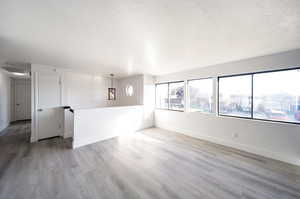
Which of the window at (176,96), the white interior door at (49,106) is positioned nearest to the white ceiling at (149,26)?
the white interior door at (49,106)

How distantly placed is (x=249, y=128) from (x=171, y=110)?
263 cm

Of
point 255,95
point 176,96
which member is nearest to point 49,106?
point 176,96

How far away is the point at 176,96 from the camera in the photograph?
5.14 meters

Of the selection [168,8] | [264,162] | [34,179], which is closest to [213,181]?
[264,162]

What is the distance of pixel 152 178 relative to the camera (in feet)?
7.13

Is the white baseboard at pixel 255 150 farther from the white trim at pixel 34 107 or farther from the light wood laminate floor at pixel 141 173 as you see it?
the white trim at pixel 34 107

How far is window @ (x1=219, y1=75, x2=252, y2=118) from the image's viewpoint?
3.39m

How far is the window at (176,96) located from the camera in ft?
16.2

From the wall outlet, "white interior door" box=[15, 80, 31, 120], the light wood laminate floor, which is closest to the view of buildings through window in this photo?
the wall outlet

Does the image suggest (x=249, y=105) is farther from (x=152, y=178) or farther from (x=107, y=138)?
(x=107, y=138)

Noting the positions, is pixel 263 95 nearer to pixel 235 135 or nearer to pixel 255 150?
pixel 235 135

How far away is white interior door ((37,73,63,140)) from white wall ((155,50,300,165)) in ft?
14.6

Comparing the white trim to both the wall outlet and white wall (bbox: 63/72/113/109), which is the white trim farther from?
the wall outlet

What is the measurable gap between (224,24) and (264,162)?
3.03m
